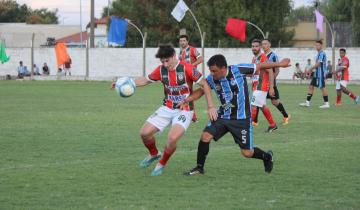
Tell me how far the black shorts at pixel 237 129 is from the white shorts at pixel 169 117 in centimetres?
55

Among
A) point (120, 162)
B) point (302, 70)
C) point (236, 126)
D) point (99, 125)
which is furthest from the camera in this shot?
point (302, 70)

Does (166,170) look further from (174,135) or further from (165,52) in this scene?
(165,52)

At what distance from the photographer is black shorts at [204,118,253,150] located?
9617 mm

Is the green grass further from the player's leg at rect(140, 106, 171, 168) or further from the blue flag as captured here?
the blue flag

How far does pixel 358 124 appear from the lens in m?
17.0

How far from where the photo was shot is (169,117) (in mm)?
10227

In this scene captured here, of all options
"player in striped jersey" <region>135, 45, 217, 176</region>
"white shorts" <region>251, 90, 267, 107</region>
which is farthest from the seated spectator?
"player in striped jersey" <region>135, 45, 217, 176</region>

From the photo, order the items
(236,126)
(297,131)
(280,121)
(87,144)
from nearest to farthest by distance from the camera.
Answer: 1. (236,126)
2. (87,144)
3. (297,131)
4. (280,121)

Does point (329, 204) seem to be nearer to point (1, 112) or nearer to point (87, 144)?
point (87, 144)

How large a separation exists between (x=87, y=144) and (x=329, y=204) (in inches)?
241

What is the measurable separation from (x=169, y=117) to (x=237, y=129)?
1074 mm

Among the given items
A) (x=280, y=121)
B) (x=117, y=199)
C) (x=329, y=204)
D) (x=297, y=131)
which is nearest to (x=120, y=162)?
(x=117, y=199)

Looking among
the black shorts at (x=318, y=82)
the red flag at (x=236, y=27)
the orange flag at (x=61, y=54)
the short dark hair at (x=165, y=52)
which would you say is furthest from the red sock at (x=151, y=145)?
the orange flag at (x=61, y=54)

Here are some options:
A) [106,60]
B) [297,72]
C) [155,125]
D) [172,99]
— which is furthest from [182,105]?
[106,60]
